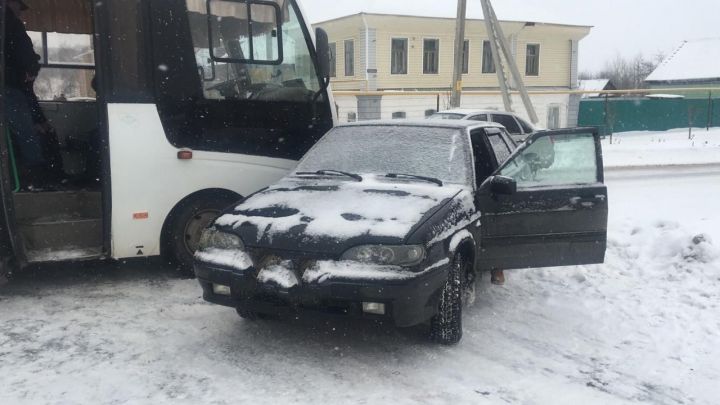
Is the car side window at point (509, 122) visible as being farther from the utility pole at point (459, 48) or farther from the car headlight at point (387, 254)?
the car headlight at point (387, 254)

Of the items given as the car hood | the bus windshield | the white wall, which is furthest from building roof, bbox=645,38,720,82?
the car hood

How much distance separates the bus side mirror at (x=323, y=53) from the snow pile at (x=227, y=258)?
2.66m

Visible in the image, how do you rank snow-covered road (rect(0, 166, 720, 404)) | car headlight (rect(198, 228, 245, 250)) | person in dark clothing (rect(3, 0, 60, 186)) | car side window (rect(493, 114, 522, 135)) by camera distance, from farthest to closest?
car side window (rect(493, 114, 522, 135)) < person in dark clothing (rect(3, 0, 60, 186)) < car headlight (rect(198, 228, 245, 250)) < snow-covered road (rect(0, 166, 720, 404))

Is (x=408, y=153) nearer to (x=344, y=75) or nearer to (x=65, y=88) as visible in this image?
(x=65, y=88)

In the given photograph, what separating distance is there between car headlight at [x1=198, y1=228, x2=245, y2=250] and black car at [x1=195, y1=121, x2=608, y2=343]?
10mm

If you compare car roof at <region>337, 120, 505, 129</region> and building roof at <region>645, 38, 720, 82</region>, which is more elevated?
building roof at <region>645, 38, 720, 82</region>

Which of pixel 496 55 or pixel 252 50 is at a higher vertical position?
pixel 496 55

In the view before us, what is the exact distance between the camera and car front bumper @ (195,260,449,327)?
4.08m

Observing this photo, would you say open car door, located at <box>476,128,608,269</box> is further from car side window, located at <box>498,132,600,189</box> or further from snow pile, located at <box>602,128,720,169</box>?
snow pile, located at <box>602,128,720,169</box>

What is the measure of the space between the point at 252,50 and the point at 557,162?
3095 mm

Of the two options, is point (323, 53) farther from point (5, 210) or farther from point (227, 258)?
point (5, 210)

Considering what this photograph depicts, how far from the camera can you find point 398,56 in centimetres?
3142

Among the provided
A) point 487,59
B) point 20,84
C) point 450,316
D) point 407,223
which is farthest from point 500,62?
point 407,223

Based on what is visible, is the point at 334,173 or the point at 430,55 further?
the point at 430,55
